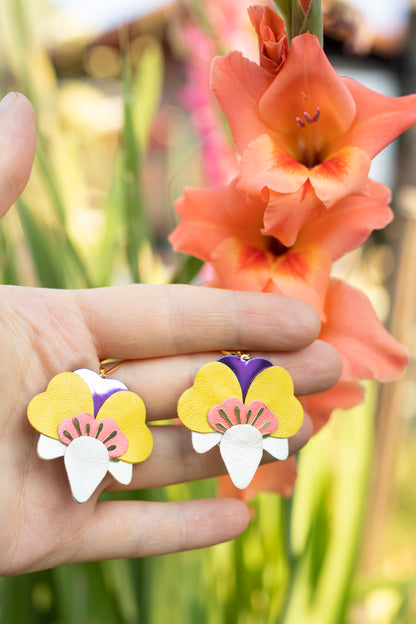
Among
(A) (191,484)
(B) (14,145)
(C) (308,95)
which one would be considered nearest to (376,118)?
(C) (308,95)

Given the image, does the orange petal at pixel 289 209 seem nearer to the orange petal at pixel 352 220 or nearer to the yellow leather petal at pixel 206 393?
the orange petal at pixel 352 220

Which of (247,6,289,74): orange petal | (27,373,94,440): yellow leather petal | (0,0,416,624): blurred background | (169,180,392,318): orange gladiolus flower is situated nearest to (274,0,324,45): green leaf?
(247,6,289,74): orange petal

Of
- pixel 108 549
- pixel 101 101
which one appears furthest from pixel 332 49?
pixel 108 549

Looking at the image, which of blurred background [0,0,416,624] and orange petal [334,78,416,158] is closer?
orange petal [334,78,416,158]

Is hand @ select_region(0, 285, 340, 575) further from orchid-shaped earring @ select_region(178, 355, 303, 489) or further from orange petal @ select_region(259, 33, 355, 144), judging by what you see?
orange petal @ select_region(259, 33, 355, 144)

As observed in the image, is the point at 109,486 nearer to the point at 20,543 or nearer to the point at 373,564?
the point at 20,543

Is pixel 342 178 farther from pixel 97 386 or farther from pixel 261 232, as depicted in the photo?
pixel 97 386
